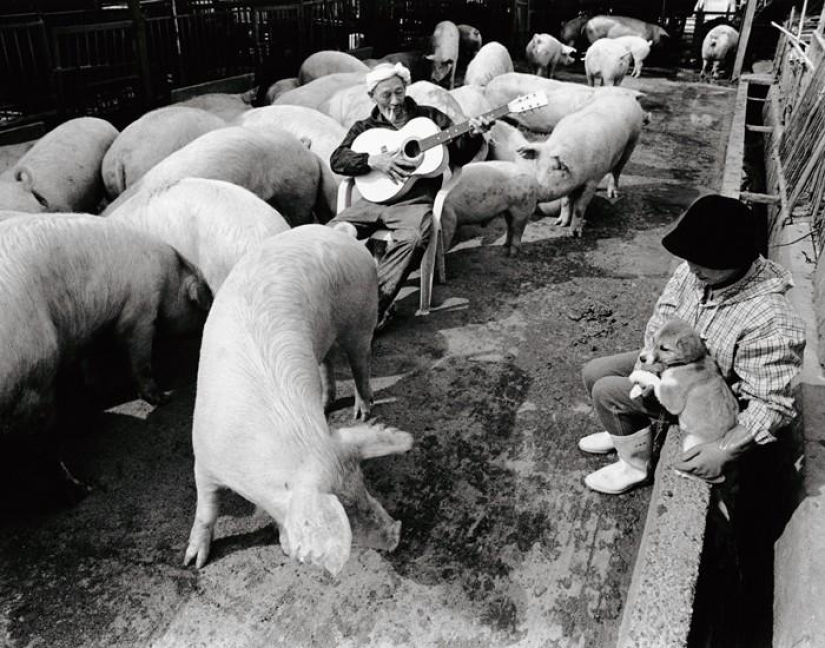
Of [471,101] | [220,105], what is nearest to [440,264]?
[471,101]

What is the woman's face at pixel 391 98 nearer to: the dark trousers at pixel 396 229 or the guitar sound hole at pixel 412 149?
the guitar sound hole at pixel 412 149

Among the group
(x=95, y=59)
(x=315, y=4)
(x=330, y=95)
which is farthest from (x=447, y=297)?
(x=315, y=4)

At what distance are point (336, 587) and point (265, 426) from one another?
88cm

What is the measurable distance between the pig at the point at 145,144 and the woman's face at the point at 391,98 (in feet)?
6.92

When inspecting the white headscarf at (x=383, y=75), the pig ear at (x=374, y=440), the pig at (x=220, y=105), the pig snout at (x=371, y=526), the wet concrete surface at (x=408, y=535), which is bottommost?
the wet concrete surface at (x=408, y=535)

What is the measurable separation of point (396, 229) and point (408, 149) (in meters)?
0.65

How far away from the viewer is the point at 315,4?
37.6 ft

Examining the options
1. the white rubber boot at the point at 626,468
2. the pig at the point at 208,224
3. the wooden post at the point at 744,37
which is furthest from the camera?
the wooden post at the point at 744,37

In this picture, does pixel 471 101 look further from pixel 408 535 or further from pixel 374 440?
pixel 374 440

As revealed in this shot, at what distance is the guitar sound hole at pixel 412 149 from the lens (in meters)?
4.82

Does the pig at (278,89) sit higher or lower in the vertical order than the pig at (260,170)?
higher

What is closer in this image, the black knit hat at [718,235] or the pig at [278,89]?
the black knit hat at [718,235]

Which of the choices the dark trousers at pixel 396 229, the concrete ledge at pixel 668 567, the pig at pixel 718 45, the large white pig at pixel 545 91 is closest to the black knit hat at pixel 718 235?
the concrete ledge at pixel 668 567

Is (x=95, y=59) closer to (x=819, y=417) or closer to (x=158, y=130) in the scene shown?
(x=158, y=130)
